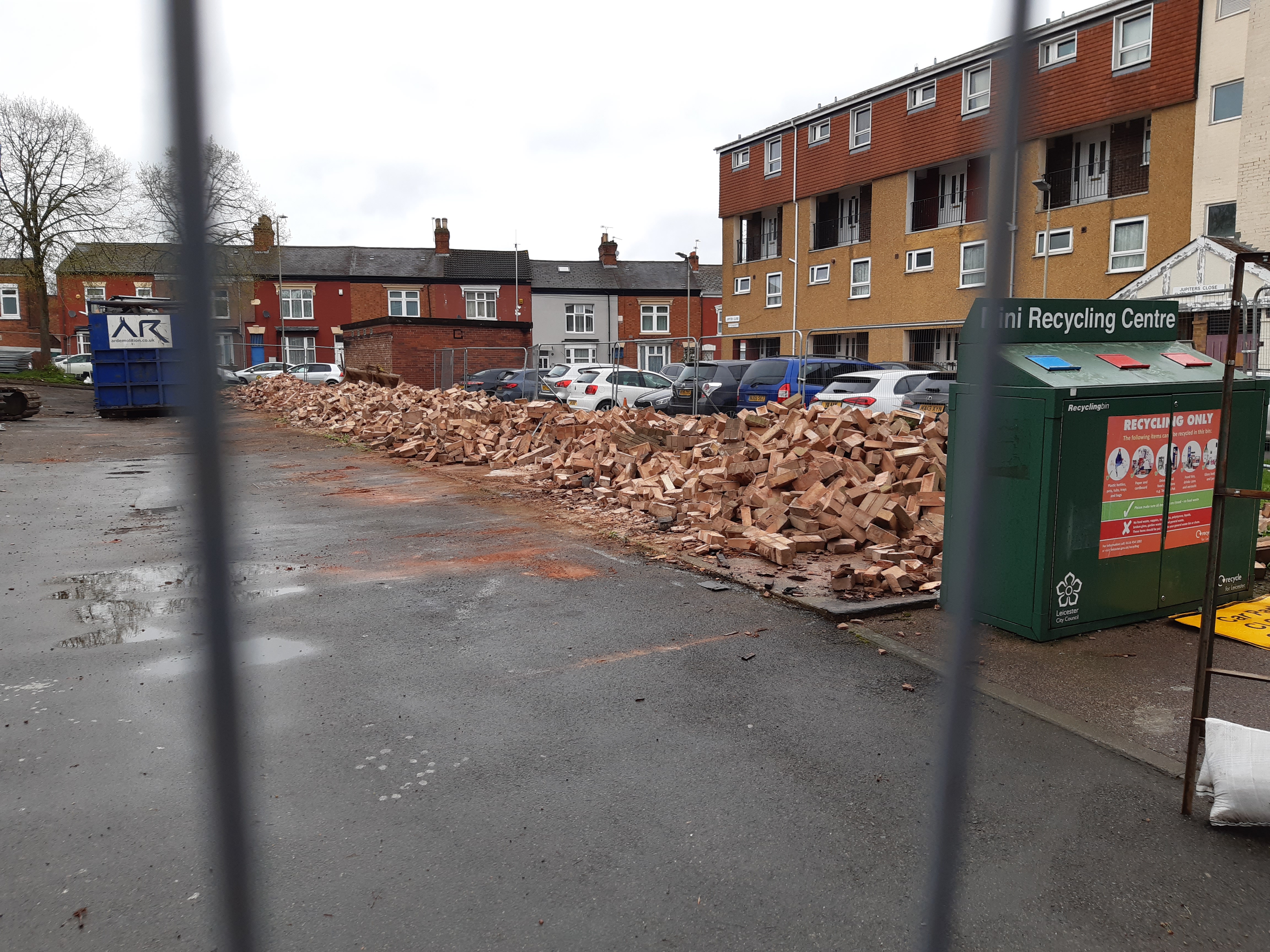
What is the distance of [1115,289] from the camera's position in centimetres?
2747

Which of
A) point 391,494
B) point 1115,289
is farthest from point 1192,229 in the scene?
point 391,494

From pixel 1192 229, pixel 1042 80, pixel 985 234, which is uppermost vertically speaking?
pixel 1192 229

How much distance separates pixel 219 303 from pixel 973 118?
836mm

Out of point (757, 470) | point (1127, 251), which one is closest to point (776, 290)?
point (1127, 251)

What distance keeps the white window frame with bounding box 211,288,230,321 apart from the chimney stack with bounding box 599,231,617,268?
6365 cm

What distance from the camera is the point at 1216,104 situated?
25.4 meters

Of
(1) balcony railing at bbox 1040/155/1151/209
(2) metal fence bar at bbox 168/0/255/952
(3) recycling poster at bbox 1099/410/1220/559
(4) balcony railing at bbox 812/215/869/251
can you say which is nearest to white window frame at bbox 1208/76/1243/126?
(1) balcony railing at bbox 1040/155/1151/209

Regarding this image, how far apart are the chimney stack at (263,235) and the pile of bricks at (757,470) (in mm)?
5747

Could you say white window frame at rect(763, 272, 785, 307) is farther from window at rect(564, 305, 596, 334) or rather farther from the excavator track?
the excavator track

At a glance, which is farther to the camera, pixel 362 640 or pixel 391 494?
pixel 391 494

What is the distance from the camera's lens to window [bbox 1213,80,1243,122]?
24.8 m

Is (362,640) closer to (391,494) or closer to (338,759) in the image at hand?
(338,759)

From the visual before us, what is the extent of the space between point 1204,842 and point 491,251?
62.1 meters

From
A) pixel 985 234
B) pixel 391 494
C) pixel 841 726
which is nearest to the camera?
pixel 985 234
